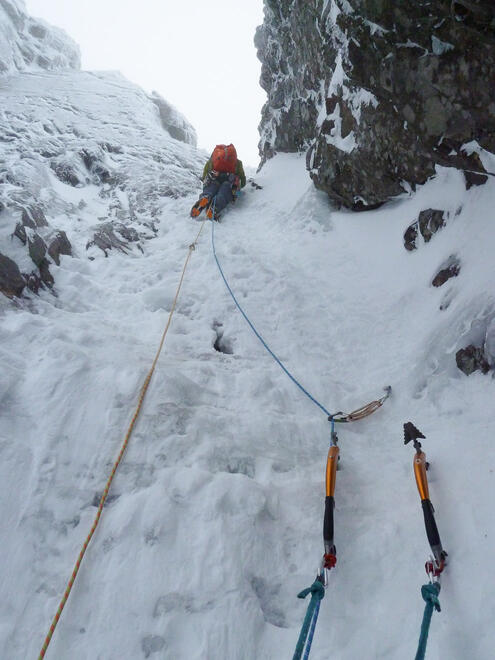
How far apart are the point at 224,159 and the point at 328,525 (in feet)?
32.0

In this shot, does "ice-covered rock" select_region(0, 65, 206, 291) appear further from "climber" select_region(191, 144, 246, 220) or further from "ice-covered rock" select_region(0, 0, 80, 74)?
Answer: "ice-covered rock" select_region(0, 0, 80, 74)

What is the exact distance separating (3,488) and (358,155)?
6560 millimetres

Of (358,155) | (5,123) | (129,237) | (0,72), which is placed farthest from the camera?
(0,72)

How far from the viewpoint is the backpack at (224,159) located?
10.4m

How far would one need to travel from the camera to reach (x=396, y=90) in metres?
4.64

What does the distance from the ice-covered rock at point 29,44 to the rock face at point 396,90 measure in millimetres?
17886

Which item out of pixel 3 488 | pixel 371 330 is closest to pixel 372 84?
pixel 371 330

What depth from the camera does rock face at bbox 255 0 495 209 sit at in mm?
3615

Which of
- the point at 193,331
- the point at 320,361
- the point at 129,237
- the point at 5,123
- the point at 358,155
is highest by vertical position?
the point at 358,155

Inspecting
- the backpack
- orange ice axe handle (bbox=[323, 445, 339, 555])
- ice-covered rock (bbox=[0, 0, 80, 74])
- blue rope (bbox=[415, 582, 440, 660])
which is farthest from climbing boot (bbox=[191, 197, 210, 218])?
ice-covered rock (bbox=[0, 0, 80, 74])

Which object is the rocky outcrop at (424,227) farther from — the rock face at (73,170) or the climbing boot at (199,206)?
the climbing boot at (199,206)

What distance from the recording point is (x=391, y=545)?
250cm

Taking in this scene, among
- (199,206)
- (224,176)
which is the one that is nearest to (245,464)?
(199,206)

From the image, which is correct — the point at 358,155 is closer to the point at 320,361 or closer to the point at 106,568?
the point at 320,361
